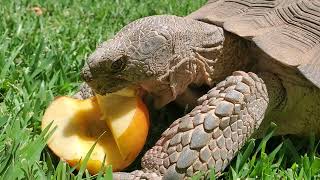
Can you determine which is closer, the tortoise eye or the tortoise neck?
the tortoise eye

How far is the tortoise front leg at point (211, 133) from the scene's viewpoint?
6.57ft

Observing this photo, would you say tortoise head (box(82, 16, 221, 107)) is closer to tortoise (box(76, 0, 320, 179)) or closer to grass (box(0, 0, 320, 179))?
tortoise (box(76, 0, 320, 179))

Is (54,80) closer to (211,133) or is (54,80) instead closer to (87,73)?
(87,73)

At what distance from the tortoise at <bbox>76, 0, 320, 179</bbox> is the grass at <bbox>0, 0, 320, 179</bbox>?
0.11 metres

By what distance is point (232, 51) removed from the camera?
7.89 feet

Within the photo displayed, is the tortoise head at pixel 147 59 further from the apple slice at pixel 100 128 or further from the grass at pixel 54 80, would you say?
the grass at pixel 54 80

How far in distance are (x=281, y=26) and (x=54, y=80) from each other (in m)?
1.04

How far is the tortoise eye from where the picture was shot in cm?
209

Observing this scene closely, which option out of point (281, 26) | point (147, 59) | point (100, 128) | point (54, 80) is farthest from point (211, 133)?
point (54, 80)

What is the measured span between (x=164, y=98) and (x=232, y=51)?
0.34m

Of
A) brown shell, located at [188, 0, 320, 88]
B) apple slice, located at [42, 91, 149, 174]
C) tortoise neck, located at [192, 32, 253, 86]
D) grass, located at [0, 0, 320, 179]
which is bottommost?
grass, located at [0, 0, 320, 179]

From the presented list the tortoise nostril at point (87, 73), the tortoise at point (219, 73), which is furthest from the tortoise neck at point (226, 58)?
the tortoise nostril at point (87, 73)

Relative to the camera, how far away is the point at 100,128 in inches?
89.4

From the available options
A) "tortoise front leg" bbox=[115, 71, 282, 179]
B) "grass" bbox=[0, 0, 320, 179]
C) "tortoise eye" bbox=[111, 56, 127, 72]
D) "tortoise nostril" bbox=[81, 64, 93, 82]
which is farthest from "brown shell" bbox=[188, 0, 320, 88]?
"tortoise nostril" bbox=[81, 64, 93, 82]
